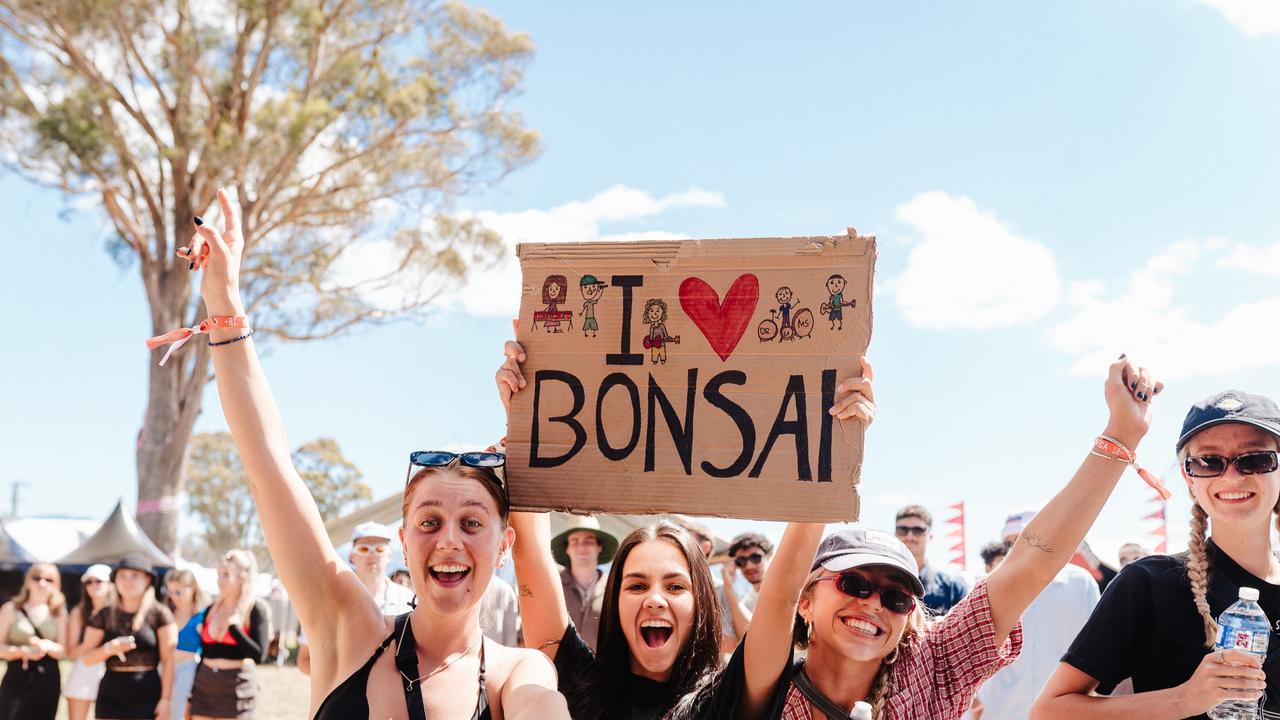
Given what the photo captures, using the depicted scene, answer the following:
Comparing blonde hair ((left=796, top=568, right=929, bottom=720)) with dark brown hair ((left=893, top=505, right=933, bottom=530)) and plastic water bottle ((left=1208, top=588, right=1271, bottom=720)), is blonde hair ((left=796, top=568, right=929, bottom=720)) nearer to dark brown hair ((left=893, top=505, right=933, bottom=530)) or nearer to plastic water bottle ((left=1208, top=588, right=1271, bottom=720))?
plastic water bottle ((left=1208, top=588, right=1271, bottom=720))

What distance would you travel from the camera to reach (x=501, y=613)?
19.9 ft

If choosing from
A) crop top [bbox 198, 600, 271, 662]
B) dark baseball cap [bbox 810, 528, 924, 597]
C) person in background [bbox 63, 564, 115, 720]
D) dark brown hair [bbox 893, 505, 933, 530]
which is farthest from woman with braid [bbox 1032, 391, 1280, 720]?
person in background [bbox 63, 564, 115, 720]

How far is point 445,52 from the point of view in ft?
62.2

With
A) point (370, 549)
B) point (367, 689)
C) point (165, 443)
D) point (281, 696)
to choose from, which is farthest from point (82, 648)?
point (165, 443)

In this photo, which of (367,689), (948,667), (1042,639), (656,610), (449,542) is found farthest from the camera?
(1042,639)

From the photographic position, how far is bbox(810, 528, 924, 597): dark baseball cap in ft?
8.45

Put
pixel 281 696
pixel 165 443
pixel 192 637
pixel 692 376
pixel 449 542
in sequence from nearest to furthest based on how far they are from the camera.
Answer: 1. pixel 449 542
2. pixel 692 376
3. pixel 192 637
4. pixel 281 696
5. pixel 165 443

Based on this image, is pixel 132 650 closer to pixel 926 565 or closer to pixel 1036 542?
pixel 926 565

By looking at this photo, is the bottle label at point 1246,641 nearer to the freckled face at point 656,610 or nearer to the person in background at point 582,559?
the freckled face at point 656,610

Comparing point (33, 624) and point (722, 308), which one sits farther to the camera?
point (33, 624)

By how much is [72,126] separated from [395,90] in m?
5.06

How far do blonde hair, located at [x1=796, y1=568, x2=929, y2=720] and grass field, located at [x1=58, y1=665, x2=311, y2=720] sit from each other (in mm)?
8189

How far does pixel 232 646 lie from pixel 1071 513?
5931 millimetres

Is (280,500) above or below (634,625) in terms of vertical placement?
above
